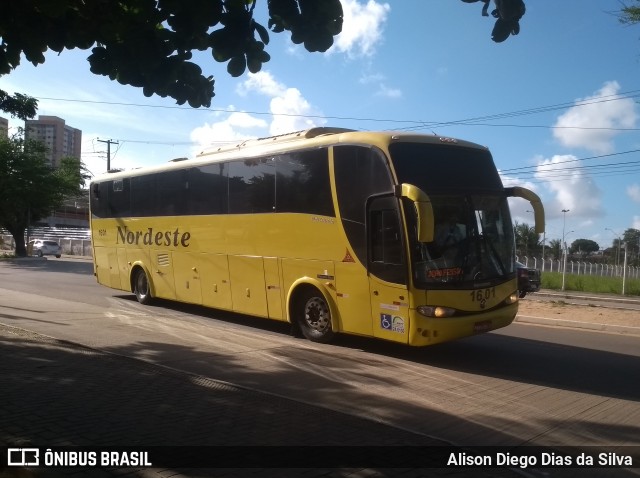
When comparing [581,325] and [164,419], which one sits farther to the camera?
[581,325]

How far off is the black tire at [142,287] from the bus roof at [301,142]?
2.66 m

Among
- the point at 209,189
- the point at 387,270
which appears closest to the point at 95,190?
the point at 209,189

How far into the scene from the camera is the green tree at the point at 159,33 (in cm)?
512

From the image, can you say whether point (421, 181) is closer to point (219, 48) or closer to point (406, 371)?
point (406, 371)

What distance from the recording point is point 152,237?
1453 cm

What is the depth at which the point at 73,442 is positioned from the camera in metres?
4.84

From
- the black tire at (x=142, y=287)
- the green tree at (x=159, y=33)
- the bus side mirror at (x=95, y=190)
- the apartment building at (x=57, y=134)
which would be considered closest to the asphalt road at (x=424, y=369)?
the black tire at (x=142, y=287)

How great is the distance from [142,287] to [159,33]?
1081 cm

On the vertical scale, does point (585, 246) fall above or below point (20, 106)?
below

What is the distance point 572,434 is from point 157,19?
550 cm

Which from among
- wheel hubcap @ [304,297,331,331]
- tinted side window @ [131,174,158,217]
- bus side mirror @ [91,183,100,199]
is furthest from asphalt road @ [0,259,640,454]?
bus side mirror @ [91,183,100,199]

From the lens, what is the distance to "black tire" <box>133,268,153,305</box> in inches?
593

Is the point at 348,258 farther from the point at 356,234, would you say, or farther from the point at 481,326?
the point at 481,326

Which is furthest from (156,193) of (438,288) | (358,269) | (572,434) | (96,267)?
(572,434)
